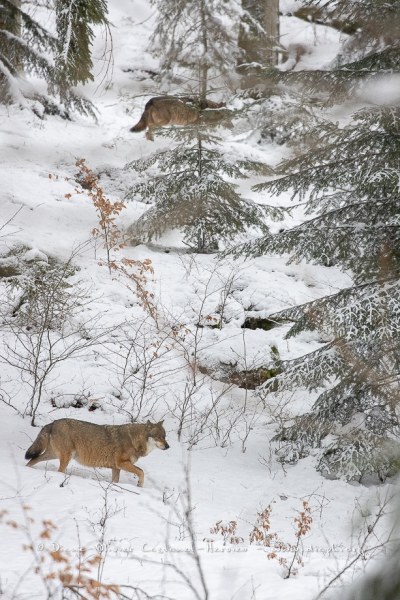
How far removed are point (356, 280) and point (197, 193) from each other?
230 inches

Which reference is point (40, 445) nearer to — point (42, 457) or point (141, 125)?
point (42, 457)

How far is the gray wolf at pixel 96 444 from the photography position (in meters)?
8.41

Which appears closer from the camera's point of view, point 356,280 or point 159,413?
point 356,280

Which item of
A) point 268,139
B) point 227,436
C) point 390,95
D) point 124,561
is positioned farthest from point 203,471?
point 268,139

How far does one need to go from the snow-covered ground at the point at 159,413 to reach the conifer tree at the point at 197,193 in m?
1.09

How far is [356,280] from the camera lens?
884 centimetres

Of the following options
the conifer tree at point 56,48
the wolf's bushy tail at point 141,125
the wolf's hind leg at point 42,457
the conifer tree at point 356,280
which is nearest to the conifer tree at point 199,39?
the conifer tree at point 56,48

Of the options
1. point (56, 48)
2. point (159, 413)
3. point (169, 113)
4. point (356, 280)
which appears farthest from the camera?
point (169, 113)

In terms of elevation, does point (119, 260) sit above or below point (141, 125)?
below

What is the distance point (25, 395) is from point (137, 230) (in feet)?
17.0

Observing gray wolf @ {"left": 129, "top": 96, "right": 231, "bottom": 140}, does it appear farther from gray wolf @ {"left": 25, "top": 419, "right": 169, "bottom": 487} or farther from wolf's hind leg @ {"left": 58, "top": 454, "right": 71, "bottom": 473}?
wolf's hind leg @ {"left": 58, "top": 454, "right": 71, "bottom": 473}

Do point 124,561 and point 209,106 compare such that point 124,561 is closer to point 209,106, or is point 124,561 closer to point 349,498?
point 349,498

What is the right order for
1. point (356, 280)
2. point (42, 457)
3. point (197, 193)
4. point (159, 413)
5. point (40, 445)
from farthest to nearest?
point (197, 193), point (159, 413), point (356, 280), point (42, 457), point (40, 445)

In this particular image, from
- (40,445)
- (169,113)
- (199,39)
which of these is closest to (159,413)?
(40,445)
